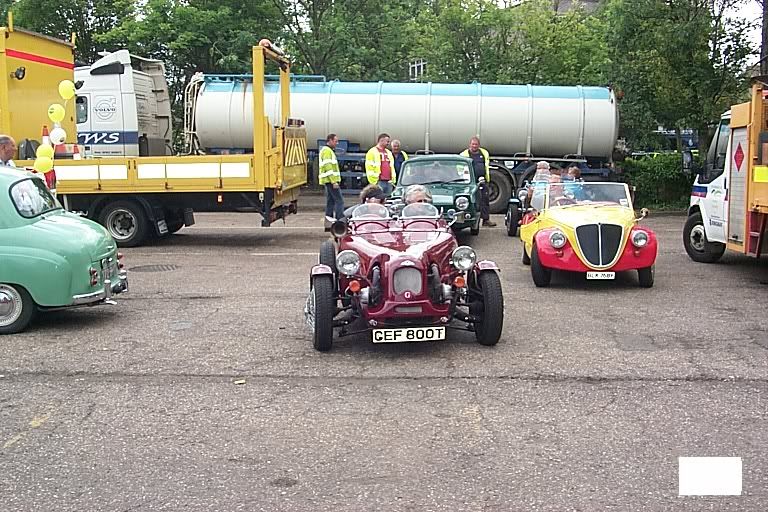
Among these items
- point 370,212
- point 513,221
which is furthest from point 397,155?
point 370,212

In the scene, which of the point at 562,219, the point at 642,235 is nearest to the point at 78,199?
the point at 562,219

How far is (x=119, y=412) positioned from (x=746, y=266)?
393 inches

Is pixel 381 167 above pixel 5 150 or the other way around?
the other way around

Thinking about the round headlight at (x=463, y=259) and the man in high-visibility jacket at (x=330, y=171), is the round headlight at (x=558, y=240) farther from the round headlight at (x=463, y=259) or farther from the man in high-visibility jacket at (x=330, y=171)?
the man in high-visibility jacket at (x=330, y=171)

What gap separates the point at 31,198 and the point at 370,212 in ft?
10.9

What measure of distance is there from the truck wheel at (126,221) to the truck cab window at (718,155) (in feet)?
29.5

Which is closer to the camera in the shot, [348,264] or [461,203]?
[348,264]

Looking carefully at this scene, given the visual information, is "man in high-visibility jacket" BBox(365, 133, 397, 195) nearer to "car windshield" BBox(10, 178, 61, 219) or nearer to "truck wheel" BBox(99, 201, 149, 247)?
"truck wheel" BBox(99, 201, 149, 247)

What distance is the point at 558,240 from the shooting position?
432 inches

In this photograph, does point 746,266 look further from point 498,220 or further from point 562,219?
point 498,220

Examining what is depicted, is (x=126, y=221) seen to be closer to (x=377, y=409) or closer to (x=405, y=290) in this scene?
(x=405, y=290)

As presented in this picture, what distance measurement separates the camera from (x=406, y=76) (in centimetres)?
2984

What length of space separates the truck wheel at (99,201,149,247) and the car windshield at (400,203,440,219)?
7690 millimetres

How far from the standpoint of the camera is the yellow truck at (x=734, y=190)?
445 inches
